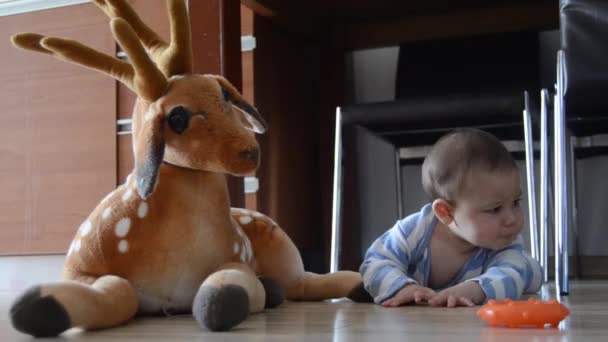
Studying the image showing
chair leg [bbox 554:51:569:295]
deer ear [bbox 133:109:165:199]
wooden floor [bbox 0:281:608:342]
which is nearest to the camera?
wooden floor [bbox 0:281:608:342]

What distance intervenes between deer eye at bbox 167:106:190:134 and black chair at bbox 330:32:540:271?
2.32ft

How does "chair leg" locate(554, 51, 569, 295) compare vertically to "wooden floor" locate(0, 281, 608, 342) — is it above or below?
above

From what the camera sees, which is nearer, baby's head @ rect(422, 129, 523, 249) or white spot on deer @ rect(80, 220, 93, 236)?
white spot on deer @ rect(80, 220, 93, 236)

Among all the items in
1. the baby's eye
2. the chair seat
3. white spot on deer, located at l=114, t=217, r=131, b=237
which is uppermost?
the chair seat

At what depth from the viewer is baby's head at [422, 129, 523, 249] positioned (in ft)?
3.53

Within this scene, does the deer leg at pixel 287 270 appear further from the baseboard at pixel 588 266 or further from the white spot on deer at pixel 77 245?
the baseboard at pixel 588 266

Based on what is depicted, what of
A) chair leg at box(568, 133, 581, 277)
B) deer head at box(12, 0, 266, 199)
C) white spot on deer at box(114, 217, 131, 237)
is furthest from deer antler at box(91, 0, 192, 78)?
chair leg at box(568, 133, 581, 277)

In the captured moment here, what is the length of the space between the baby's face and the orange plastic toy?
0.31 meters

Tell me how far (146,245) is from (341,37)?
142 cm

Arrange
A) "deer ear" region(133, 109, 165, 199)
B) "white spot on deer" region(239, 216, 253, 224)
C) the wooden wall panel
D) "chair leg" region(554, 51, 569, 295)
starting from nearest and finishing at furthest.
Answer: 1. "deer ear" region(133, 109, 165, 199)
2. "white spot on deer" region(239, 216, 253, 224)
3. "chair leg" region(554, 51, 569, 295)
4. the wooden wall panel

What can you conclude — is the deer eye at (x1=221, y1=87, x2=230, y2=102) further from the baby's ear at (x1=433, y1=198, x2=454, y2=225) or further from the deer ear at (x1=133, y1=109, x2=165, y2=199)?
the baby's ear at (x1=433, y1=198, x2=454, y2=225)

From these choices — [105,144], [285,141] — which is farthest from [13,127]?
[285,141]

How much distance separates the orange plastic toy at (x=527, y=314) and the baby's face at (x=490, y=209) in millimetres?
312

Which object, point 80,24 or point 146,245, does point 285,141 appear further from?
point 146,245
